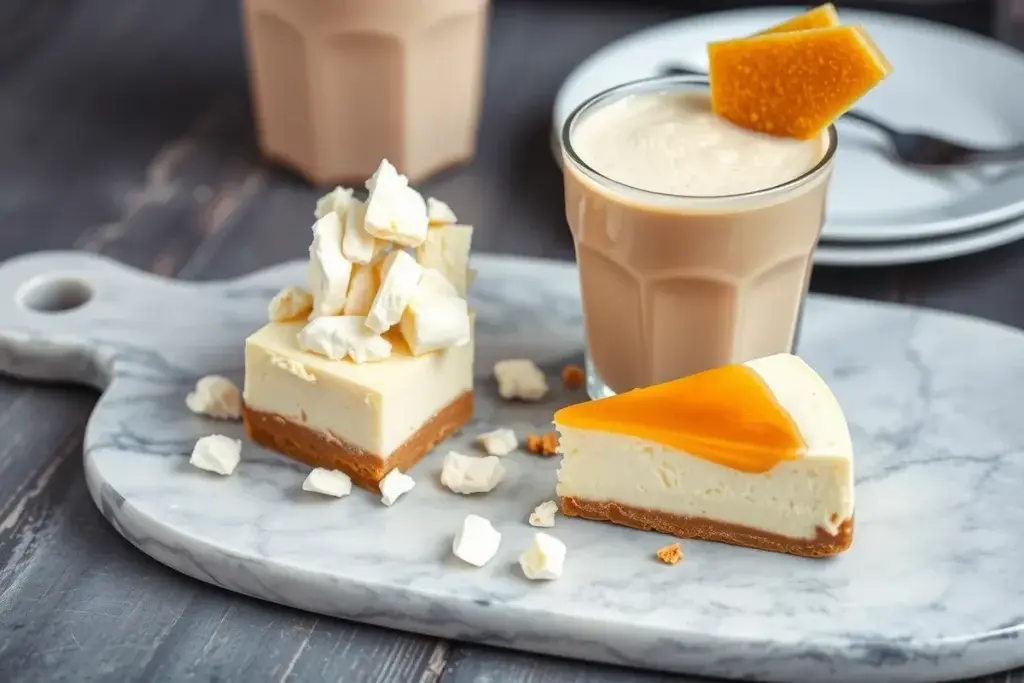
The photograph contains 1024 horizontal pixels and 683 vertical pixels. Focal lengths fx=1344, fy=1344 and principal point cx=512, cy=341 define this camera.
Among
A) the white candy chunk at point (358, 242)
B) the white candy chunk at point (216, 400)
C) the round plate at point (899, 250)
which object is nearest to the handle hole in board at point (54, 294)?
the white candy chunk at point (216, 400)

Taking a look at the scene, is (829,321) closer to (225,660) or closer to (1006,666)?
(1006,666)

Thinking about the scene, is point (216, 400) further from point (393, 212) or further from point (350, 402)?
point (393, 212)

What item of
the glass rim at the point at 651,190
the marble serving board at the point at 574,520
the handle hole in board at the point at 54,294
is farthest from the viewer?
the handle hole in board at the point at 54,294

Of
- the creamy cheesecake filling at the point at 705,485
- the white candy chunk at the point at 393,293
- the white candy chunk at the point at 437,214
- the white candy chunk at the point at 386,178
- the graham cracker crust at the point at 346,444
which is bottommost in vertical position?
the graham cracker crust at the point at 346,444

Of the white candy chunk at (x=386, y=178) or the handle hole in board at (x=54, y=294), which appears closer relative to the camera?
the white candy chunk at (x=386, y=178)

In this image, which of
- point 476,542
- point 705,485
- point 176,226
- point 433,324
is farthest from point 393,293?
point 176,226

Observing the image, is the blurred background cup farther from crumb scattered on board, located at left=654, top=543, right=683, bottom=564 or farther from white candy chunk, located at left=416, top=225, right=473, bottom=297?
crumb scattered on board, located at left=654, top=543, right=683, bottom=564

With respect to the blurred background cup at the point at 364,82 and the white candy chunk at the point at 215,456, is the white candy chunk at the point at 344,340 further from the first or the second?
the blurred background cup at the point at 364,82
